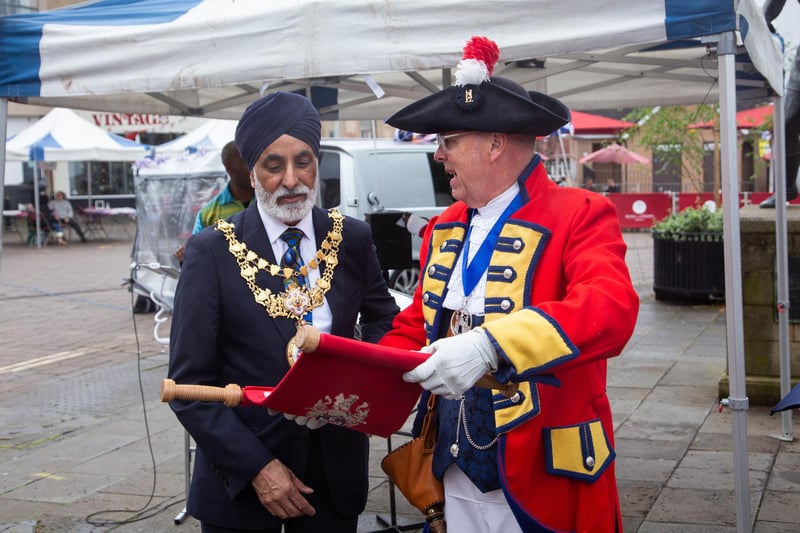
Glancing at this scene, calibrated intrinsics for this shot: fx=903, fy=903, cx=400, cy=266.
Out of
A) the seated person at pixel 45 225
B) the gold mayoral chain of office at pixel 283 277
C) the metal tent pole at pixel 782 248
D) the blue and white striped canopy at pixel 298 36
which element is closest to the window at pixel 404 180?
the metal tent pole at pixel 782 248

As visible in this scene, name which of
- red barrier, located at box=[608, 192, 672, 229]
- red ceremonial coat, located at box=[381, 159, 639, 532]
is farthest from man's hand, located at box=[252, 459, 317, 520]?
red barrier, located at box=[608, 192, 672, 229]

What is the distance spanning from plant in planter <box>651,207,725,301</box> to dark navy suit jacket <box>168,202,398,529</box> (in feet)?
29.6

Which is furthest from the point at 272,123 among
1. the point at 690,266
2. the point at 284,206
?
the point at 690,266

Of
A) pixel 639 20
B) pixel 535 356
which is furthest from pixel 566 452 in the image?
pixel 639 20

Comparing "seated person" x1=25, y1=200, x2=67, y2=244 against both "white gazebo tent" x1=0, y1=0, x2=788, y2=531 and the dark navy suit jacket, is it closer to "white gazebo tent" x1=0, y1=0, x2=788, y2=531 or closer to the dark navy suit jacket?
"white gazebo tent" x1=0, y1=0, x2=788, y2=531

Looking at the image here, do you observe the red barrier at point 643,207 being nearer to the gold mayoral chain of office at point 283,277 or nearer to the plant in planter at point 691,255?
the plant in planter at point 691,255

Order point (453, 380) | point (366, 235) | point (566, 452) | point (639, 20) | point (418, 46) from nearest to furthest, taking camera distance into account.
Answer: point (453, 380)
point (566, 452)
point (366, 235)
point (639, 20)
point (418, 46)

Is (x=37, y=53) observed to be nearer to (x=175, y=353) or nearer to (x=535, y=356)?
(x=175, y=353)

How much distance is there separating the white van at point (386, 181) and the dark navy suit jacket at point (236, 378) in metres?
7.34

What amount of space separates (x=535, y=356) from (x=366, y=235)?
1.02 meters

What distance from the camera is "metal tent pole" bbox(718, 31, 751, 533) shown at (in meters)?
3.65

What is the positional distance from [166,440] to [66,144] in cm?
1636

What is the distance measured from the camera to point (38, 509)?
488cm

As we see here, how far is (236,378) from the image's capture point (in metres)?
2.55
